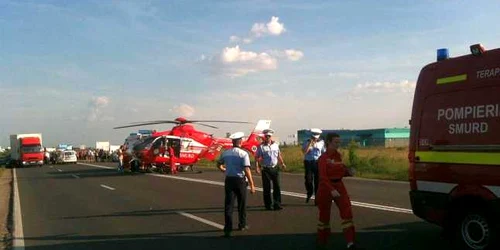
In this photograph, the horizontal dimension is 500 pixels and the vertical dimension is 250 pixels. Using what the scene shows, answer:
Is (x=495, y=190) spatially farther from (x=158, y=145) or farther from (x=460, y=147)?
(x=158, y=145)

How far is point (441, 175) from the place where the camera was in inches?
286

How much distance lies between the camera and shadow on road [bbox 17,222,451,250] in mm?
8144

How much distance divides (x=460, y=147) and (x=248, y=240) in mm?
3647

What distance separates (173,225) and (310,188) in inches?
157

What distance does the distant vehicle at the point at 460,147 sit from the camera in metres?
6.57

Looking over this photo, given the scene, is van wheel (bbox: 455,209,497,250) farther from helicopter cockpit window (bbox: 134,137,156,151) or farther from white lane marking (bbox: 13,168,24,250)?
helicopter cockpit window (bbox: 134,137,156,151)

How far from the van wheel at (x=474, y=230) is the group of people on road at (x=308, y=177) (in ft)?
4.51

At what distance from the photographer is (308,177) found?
13500 mm

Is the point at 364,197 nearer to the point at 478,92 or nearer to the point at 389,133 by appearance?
the point at 478,92

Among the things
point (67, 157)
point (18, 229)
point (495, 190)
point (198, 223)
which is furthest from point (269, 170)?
point (67, 157)

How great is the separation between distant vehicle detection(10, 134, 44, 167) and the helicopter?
86.2ft

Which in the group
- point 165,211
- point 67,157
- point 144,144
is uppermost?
point 144,144

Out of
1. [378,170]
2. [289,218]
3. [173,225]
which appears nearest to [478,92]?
[289,218]

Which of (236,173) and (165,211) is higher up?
(236,173)
